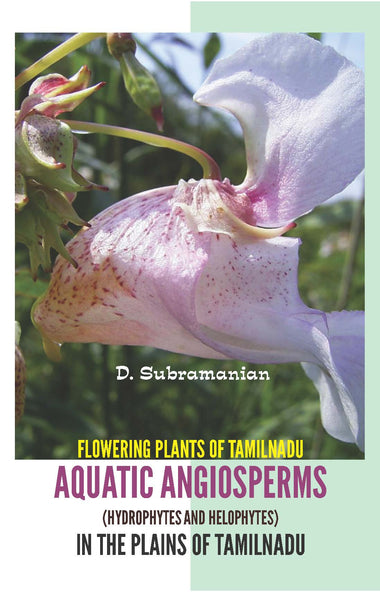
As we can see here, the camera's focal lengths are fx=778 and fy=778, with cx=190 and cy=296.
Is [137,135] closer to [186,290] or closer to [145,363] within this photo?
[186,290]

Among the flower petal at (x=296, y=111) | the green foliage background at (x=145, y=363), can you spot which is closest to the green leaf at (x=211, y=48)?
the green foliage background at (x=145, y=363)

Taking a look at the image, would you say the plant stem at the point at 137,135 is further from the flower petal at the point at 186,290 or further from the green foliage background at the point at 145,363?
the green foliage background at the point at 145,363

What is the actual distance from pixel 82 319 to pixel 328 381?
146mm

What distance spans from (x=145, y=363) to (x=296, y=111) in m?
0.44

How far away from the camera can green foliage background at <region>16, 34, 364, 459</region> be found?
→ 730 mm

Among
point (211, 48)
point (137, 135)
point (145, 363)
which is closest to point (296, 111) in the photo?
point (137, 135)

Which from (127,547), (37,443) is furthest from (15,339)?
(37,443)

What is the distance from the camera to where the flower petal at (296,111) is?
0.40m

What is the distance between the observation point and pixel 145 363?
2.64ft

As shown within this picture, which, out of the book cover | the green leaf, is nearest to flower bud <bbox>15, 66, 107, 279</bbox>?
the book cover

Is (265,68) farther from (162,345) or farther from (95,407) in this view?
(95,407)

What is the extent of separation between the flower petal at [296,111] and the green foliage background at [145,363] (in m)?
0.22

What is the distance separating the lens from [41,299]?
43cm

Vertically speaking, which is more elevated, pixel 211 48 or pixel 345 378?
pixel 211 48
